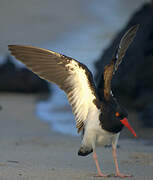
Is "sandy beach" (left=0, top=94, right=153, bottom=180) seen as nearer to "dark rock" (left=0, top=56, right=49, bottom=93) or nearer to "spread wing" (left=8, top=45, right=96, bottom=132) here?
"spread wing" (left=8, top=45, right=96, bottom=132)

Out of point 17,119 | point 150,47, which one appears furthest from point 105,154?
point 150,47

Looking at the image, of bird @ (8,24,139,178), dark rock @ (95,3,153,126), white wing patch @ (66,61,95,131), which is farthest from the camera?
dark rock @ (95,3,153,126)

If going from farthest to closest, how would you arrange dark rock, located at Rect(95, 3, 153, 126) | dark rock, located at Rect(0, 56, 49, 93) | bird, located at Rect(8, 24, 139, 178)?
dark rock, located at Rect(0, 56, 49, 93) → dark rock, located at Rect(95, 3, 153, 126) → bird, located at Rect(8, 24, 139, 178)

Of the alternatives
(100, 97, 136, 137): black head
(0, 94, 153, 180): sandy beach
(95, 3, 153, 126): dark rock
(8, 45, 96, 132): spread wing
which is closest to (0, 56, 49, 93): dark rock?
(95, 3, 153, 126): dark rock

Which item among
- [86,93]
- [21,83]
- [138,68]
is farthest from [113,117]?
[21,83]

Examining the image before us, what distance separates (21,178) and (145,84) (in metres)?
11.7

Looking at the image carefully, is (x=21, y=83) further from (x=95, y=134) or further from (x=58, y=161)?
(x=95, y=134)

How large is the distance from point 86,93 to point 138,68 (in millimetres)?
10458

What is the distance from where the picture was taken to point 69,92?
15.4 feet

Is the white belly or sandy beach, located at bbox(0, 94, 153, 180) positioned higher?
the white belly

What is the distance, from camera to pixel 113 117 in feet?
14.2

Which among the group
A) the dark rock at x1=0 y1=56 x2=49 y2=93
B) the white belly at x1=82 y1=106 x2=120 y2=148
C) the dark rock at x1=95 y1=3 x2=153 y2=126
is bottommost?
the dark rock at x1=0 y1=56 x2=49 y2=93

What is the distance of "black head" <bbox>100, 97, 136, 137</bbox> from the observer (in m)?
4.32

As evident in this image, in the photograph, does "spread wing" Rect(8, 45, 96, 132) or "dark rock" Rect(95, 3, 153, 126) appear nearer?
"spread wing" Rect(8, 45, 96, 132)
